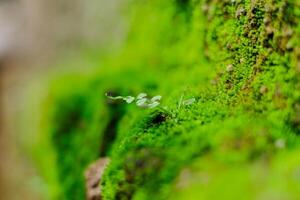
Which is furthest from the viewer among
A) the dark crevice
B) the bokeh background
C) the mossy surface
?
the bokeh background

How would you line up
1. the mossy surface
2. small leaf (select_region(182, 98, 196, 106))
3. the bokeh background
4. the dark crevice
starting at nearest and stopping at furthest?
the mossy surface, small leaf (select_region(182, 98, 196, 106)), the dark crevice, the bokeh background

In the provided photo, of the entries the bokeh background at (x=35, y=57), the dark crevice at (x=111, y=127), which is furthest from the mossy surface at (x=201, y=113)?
the bokeh background at (x=35, y=57)

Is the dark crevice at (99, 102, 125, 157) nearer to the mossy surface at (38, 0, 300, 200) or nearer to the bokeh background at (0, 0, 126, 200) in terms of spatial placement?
the mossy surface at (38, 0, 300, 200)

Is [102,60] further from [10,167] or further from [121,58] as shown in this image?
[10,167]

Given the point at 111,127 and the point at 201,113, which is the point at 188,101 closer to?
the point at 201,113

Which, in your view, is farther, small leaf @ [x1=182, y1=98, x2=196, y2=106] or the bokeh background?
the bokeh background

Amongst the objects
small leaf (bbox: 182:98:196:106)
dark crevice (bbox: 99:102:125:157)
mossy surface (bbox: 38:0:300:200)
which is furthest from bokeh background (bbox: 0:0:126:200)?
small leaf (bbox: 182:98:196:106)

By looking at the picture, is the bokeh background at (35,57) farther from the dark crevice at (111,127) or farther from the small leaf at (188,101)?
the small leaf at (188,101)

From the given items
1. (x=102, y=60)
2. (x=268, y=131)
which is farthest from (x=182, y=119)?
(x=102, y=60)

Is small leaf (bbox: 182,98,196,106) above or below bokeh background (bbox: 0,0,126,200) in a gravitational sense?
above
